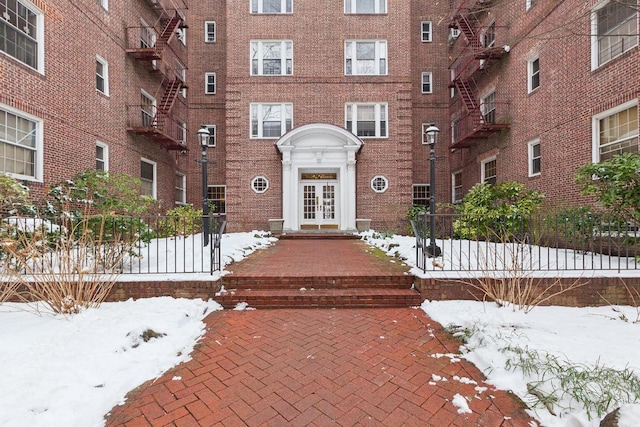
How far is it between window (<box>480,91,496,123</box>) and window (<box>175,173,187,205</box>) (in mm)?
15952

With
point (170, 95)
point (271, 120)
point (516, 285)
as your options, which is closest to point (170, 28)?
point (170, 95)

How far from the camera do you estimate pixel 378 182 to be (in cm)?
1462

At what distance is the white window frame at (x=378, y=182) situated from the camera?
14.6 m

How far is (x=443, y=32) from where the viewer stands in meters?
17.3

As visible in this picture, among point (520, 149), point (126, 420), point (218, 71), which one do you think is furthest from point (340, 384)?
point (218, 71)

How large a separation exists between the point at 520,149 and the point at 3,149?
52.8 ft

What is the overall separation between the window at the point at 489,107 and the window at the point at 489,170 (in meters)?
1.79

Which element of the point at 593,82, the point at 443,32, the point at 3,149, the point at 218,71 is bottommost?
the point at 3,149

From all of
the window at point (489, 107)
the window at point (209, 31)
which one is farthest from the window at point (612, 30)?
the window at point (209, 31)

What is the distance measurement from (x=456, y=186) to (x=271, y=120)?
1111cm

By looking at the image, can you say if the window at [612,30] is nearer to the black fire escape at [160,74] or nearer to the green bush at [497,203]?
the green bush at [497,203]

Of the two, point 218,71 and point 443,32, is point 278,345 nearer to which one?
point 218,71

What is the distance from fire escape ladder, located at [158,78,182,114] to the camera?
14055mm

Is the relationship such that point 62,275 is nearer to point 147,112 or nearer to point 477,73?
point 147,112
